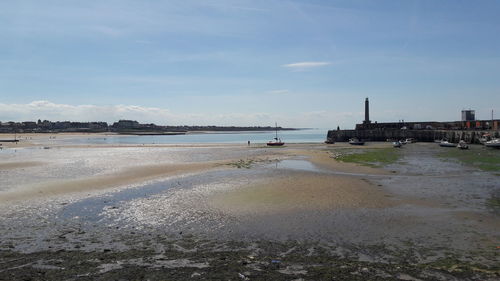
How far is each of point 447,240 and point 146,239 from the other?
28.8 ft

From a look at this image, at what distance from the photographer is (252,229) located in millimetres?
11922

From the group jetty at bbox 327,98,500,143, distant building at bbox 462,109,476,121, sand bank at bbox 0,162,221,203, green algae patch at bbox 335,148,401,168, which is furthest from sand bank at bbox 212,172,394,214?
distant building at bbox 462,109,476,121

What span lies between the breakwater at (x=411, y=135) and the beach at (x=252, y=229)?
160 feet

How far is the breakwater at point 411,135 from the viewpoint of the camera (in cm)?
6431

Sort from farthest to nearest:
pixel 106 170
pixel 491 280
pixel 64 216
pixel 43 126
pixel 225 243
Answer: pixel 43 126 < pixel 106 170 < pixel 64 216 < pixel 225 243 < pixel 491 280

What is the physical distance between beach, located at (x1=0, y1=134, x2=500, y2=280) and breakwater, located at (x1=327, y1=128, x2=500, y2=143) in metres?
48.9

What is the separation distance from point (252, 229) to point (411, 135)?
77.6 m

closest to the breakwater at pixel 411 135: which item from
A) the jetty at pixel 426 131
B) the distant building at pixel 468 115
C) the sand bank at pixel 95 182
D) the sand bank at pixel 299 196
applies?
the jetty at pixel 426 131

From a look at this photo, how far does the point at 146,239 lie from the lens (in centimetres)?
1088

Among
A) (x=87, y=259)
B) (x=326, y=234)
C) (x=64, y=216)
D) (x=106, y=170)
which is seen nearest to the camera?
(x=87, y=259)

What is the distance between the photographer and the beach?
8312mm

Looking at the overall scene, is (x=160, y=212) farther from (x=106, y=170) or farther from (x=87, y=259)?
(x=106, y=170)

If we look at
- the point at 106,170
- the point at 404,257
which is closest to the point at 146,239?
the point at 404,257

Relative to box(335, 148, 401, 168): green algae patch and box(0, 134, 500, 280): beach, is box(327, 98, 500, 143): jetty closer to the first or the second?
box(335, 148, 401, 168): green algae patch
